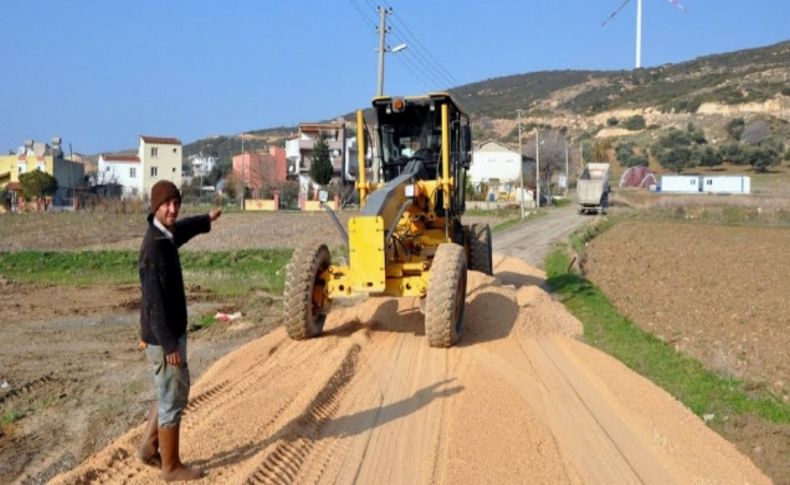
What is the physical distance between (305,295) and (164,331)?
489 centimetres

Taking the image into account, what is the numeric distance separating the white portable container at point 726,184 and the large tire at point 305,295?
6304 centimetres

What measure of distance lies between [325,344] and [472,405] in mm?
3200

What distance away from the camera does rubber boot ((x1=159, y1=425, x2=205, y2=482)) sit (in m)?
5.66

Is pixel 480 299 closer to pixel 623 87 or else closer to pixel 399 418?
pixel 399 418

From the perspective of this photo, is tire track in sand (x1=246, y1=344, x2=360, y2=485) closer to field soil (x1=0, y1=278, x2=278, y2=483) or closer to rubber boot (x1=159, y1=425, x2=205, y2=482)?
rubber boot (x1=159, y1=425, x2=205, y2=482)

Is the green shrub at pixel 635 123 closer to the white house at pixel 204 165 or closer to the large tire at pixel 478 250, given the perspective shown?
the white house at pixel 204 165

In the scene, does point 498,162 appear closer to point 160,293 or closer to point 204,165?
point 204,165

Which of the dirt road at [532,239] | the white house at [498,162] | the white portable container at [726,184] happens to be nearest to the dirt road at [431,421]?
the dirt road at [532,239]

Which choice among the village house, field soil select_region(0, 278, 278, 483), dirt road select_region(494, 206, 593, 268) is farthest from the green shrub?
field soil select_region(0, 278, 278, 483)

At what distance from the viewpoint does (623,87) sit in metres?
164

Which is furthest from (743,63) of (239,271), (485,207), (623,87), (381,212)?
(381,212)

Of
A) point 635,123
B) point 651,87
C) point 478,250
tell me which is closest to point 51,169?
point 478,250

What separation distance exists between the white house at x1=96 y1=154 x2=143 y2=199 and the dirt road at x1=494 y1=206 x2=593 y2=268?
5908cm

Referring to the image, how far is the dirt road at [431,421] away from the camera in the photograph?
19.8 feet
